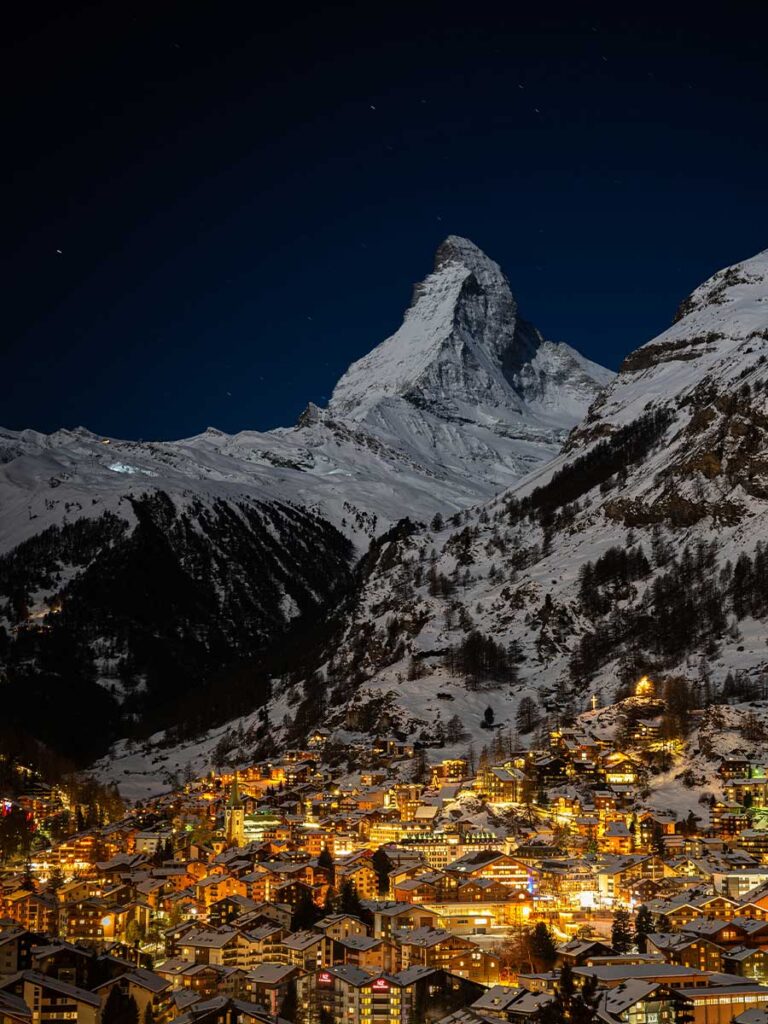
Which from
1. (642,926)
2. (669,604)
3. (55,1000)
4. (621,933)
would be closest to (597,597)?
(669,604)

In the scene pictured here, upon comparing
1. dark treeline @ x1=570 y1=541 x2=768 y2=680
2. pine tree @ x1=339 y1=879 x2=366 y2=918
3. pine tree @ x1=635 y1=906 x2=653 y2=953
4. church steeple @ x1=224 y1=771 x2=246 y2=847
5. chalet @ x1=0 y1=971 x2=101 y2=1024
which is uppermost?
dark treeline @ x1=570 y1=541 x2=768 y2=680

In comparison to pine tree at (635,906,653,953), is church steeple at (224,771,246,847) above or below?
above

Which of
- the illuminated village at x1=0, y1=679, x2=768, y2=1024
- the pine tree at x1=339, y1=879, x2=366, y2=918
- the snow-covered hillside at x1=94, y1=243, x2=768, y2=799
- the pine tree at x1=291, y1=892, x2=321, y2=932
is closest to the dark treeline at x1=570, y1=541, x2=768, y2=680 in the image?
the snow-covered hillside at x1=94, y1=243, x2=768, y2=799

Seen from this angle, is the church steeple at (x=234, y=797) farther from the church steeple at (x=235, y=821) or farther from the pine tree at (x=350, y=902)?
the pine tree at (x=350, y=902)

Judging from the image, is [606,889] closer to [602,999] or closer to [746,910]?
[746,910]

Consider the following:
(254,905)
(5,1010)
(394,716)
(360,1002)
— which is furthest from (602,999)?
(394,716)

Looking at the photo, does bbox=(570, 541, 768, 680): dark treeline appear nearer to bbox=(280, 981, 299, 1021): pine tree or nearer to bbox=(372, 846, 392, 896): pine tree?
bbox=(372, 846, 392, 896): pine tree

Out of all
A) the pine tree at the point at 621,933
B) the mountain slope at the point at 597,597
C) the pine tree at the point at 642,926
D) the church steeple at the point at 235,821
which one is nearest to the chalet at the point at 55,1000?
the pine tree at the point at 621,933

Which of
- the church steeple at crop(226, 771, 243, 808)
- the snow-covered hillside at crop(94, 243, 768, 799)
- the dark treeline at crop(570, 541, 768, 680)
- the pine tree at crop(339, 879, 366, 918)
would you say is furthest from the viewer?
the dark treeline at crop(570, 541, 768, 680)

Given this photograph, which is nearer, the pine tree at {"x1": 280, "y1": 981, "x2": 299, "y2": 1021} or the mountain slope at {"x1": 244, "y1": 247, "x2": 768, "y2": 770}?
the pine tree at {"x1": 280, "y1": 981, "x2": 299, "y2": 1021}
